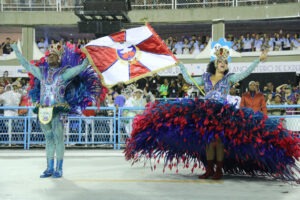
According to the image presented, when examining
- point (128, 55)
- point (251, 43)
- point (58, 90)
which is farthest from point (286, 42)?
point (58, 90)

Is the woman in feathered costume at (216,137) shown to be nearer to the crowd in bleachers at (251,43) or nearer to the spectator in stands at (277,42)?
the crowd in bleachers at (251,43)

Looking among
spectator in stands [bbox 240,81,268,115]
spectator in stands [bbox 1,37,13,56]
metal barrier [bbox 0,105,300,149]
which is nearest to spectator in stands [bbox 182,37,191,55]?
spectator in stands [bbox 1,37,13,56]

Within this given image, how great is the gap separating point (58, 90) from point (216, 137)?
2.26 meters

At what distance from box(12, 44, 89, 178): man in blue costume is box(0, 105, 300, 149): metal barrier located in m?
6.12

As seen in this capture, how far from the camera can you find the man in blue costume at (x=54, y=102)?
298 inches

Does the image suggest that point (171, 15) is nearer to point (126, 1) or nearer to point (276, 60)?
point (276, 60)

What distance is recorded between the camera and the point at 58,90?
764 cm

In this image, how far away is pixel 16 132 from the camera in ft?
46.7

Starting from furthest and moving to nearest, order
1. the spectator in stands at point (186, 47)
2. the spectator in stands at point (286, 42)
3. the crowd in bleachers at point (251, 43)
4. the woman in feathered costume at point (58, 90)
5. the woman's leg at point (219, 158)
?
1. the spectator in stands at point (186, 47)
2. the crowd in bleachers at point (251, 43)
3. the spectator in stands at point (286, 42)
4. the woman in feathered costume at point (58, 90)
5. the woman's leg at point (219, 158)

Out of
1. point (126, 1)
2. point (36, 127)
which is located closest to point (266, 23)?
point (126, 1)

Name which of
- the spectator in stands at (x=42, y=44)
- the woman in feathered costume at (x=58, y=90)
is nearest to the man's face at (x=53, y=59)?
the woman in feathered costume at (x=58, y=90)

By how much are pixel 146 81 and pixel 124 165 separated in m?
12.6

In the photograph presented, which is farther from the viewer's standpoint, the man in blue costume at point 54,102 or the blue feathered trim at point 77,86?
the blue feathered trim at point 77,86

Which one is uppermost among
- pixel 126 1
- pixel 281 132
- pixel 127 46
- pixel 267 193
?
pixel 126 1
